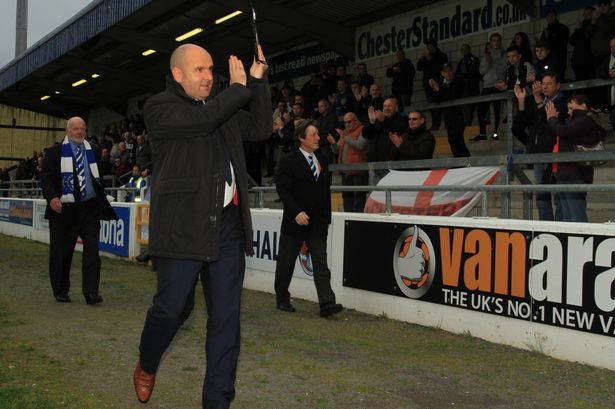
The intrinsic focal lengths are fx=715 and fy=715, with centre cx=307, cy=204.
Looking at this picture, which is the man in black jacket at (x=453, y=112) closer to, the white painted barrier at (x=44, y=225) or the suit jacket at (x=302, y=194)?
the suit jacket at (x=302, y=194)

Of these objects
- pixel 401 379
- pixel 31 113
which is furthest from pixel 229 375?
pixel 31 113

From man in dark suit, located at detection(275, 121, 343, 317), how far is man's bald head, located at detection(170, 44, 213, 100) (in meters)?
3.56

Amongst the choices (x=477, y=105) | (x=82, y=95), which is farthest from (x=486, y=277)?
(x=82, y=95)

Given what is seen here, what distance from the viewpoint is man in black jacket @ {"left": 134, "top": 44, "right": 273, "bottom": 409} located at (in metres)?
3.62

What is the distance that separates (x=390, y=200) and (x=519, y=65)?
514cm

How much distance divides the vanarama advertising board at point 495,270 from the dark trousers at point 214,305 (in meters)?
2.97

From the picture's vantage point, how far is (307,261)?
8656 millimetres

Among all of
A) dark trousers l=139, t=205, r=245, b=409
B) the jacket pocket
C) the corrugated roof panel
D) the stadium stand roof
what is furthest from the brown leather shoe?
the corrugated roof panel

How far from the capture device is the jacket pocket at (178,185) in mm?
3633

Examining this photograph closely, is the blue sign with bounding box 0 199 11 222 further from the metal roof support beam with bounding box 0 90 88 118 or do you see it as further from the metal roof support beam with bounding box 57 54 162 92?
the metal roof support beam with bounding box 0 90 88 118

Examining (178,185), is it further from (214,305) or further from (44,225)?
(44,225)

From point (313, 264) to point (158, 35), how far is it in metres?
16.3

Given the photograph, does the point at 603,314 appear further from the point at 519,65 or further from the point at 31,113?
the point at 31,113

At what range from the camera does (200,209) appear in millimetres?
3623
